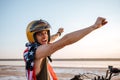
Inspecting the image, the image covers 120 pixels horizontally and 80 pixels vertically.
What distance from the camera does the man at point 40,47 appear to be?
8.15 feet

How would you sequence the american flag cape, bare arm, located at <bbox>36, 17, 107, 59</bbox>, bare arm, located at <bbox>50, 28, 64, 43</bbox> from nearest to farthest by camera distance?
bare arm, located at <bbox>36, 17, 107, 59</bbox>
the american flag cape
bare arm, located at <bbox>50, 28, 64, 43</bbox>

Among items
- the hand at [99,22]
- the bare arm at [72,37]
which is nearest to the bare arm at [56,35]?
the bare arm at [72,37]

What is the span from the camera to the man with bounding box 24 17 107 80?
2.48m

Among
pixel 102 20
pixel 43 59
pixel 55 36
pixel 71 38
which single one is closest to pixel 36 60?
pixel 43 59

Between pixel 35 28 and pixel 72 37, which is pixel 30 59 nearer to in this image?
pixel 35 28

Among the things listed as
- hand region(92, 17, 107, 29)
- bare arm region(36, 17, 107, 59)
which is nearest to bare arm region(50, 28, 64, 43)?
bare arm region(36, 17, 107, 59)

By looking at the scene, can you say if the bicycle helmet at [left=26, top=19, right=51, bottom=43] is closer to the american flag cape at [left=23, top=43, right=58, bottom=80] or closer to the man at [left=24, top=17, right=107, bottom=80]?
the man at [left=24, top=17, right=107, bottom=80]

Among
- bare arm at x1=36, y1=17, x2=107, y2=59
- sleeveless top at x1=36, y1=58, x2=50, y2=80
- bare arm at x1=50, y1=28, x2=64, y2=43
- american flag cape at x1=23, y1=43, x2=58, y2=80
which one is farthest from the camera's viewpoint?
bare arm at x1=50, y1=28, x2=64, y2=43

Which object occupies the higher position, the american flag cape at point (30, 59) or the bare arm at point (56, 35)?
the bare arm at point (56, 35)

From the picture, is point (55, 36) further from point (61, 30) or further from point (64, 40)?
point (64, 40)

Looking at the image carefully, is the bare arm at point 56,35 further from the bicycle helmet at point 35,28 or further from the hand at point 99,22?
the hand at point 99,22

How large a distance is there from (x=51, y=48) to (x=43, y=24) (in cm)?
64

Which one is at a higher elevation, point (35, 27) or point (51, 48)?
point (35, 27)

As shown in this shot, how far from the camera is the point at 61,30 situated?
5238 millimetres
